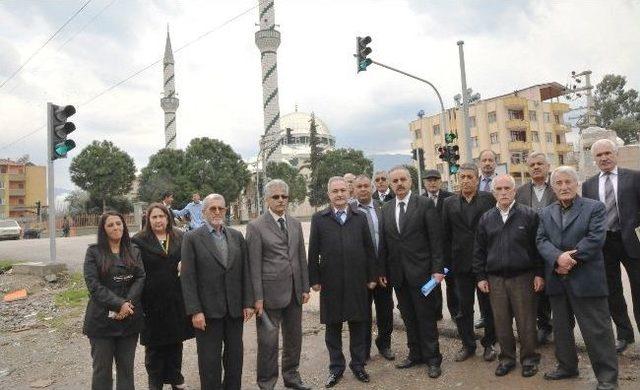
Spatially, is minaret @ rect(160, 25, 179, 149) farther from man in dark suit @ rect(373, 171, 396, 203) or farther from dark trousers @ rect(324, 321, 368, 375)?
dark trousers @ rect(324, 321, 368, 375)

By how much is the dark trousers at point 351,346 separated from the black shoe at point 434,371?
624 millimetres

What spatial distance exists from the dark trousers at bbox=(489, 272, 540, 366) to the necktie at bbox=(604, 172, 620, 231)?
983mm

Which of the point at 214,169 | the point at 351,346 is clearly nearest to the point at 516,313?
the point at 351,346

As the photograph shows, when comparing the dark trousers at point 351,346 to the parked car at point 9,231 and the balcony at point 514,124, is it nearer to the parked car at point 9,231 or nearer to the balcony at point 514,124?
the parked car at point 9,231

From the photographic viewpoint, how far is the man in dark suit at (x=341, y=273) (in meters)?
4.66

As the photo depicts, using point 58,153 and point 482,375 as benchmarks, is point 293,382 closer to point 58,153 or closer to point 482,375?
point 482,375

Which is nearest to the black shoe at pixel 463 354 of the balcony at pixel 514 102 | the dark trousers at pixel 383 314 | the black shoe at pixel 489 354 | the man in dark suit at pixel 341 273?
the black shoe at pixel 489 354

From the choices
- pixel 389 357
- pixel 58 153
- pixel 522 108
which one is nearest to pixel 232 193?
pixel 522 108

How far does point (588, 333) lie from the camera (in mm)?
3998

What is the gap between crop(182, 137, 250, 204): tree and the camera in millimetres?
43656

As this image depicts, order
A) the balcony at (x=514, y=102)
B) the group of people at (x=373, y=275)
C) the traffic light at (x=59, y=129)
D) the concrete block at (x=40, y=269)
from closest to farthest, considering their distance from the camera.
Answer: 1. the group of people at (x=373, y=275)
2. the traffic light at (x=59, y=129)
3. the concrete block at (x=40, y=269)
4. the balcony at (x=514, y=102)

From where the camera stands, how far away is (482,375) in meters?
4.46

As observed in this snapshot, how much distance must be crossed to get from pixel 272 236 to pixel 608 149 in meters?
3.25

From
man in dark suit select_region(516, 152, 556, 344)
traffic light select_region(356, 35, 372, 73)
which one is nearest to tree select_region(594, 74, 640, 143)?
traffic light select_region(356, 35, 372, 73)
